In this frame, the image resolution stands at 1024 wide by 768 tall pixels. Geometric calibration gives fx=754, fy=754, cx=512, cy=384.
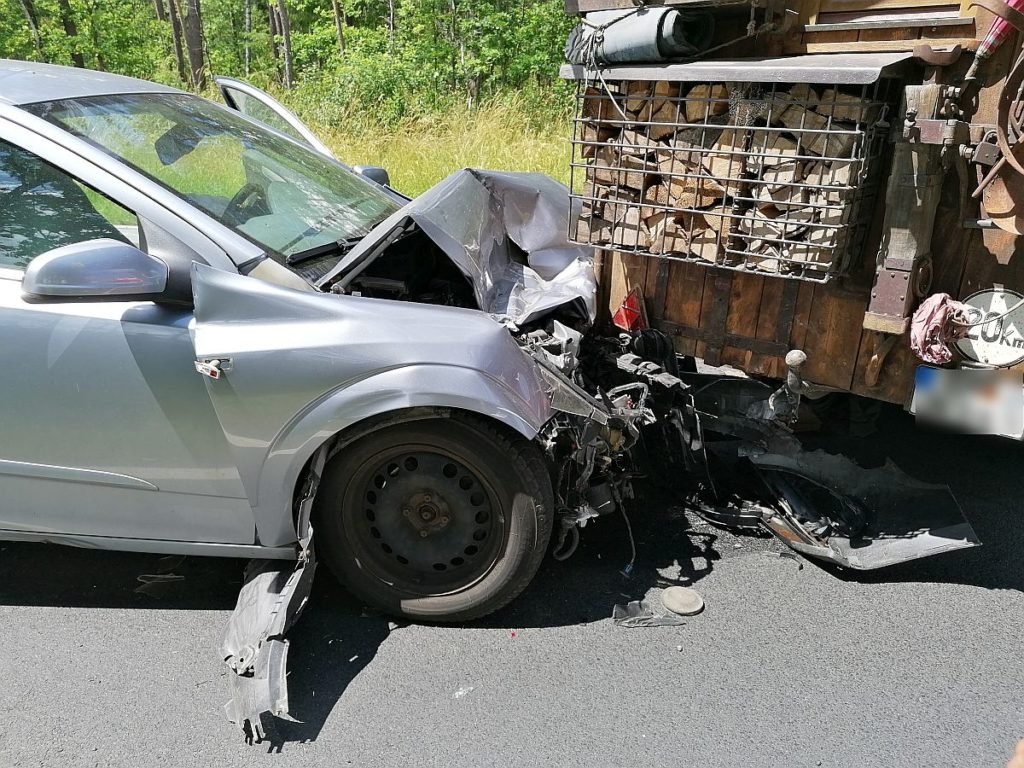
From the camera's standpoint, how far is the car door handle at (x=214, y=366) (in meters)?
2.32

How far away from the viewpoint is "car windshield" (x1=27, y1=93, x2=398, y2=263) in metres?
2.62

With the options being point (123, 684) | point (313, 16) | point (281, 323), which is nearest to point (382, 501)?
point (281, 323)

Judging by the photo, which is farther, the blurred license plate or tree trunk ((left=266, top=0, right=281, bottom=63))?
tree trunk ((left=266, top=0, right=281, bottom=63))

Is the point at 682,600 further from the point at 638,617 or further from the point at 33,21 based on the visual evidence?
the point at 33,21

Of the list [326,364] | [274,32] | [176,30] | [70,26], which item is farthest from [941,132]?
[274,32]

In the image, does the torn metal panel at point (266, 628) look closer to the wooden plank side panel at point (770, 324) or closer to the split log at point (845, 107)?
the wooden plank side panel at point (770, 324)

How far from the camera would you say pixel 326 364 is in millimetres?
2348

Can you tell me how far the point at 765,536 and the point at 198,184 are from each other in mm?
2662

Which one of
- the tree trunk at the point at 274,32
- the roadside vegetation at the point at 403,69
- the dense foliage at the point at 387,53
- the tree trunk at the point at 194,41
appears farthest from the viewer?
the tree trunk at the point at 274,32

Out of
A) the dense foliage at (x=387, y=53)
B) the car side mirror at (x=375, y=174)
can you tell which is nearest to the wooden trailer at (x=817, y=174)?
the car side mirror at (x=375, y=174)

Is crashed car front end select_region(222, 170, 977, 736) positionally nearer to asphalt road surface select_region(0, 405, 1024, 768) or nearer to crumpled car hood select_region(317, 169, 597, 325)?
crumpled car hood select_region(317, 169, 597, 325)

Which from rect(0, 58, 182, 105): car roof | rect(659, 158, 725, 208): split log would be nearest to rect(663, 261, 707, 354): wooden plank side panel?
rect(659, 158, 725, 208): split log

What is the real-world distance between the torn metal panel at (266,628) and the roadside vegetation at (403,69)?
656 centimetres

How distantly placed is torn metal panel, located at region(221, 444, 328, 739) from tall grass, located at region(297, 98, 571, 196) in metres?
6.37
